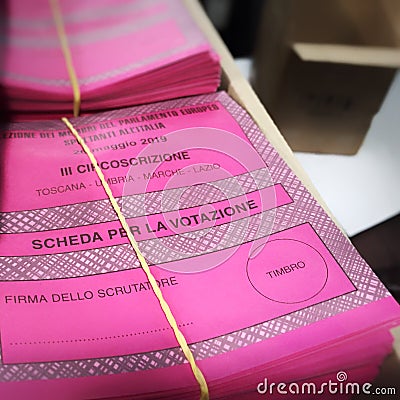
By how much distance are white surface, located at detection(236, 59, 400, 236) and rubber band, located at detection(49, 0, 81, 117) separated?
0.29m

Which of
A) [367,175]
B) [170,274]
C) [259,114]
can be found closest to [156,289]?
[170,274]

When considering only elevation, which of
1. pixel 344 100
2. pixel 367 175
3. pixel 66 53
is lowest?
pixel 367 175

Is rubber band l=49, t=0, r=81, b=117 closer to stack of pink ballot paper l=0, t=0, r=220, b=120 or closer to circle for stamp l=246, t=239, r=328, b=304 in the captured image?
stack of pink ballot paper l=0, t=0, r=220, b=120

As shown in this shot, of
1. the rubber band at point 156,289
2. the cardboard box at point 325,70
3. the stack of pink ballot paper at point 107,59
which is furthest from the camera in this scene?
the cardboard box at point 325,70

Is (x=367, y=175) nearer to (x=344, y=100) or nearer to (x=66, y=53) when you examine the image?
(x=344, y=100)

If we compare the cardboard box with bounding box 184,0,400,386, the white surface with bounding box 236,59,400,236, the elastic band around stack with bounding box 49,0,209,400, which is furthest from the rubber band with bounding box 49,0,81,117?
the white surface with bounding box 236,59,400,236

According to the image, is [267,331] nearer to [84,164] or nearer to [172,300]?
[172,300]

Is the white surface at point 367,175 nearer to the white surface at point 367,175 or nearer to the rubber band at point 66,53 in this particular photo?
the white surface at point 367,175

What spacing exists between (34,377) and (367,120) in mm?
597

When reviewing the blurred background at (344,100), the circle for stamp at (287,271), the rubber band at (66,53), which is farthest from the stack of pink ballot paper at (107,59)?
the circle for stamp at (287,271)

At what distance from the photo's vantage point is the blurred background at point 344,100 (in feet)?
2.35

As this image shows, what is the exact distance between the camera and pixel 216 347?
0.42 meters

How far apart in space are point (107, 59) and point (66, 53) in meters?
0.05

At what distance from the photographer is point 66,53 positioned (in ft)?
2.22
